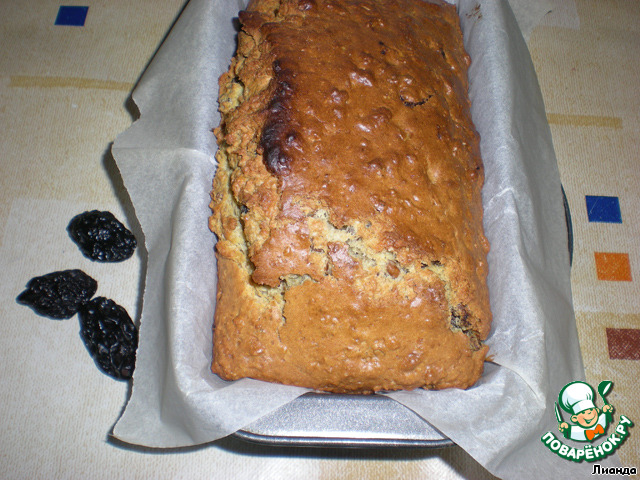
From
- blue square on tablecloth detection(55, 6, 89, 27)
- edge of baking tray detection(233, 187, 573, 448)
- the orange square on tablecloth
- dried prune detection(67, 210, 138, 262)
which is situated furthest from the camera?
blue square on tablecloth detection(55, 6, 89, 27)

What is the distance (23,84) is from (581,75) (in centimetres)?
257

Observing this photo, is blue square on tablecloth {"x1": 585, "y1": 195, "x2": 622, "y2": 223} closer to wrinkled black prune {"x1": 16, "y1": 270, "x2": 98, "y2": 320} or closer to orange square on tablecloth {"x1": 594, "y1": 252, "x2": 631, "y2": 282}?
orange square on tablecloth {"x1": 594, "y1": 252, "x2": 631, "y2": 282}

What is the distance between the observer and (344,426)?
125 cm

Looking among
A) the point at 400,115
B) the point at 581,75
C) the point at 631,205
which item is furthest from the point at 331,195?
the point at 581,75

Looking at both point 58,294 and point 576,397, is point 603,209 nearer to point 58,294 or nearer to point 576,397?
point 576,397

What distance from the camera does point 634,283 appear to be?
195cm

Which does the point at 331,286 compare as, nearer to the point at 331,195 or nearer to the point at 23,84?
the point at 331,195

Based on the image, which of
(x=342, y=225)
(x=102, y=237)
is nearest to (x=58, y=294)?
(x=102, y=237)

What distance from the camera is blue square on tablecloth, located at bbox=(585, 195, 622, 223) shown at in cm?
205

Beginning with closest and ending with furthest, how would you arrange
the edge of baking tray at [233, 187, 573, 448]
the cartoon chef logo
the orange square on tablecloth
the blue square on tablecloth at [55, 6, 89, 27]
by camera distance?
the edge of baking tray at [233, 187, 573, 448], the cartoon chef logo, the orange square on tablecloth, the blue square on tablecloth at [55, 6, 89, 27]

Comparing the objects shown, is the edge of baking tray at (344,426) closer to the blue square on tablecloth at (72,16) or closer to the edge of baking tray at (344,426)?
the edge of baking tray at (344,426)

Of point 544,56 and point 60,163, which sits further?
point 544,56

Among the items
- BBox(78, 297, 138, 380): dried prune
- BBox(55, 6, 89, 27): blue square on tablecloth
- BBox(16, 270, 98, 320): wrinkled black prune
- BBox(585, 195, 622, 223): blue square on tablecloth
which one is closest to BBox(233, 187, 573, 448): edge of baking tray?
BBox(78, 297, 138, 380): dried prune

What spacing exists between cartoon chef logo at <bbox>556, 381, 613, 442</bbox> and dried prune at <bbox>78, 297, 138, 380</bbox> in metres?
1.38
